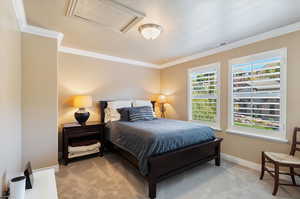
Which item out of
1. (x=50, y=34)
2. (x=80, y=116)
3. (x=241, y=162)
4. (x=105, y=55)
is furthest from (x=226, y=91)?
(x=50, y=34)

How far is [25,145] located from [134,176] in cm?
180

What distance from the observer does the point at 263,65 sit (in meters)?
2.56

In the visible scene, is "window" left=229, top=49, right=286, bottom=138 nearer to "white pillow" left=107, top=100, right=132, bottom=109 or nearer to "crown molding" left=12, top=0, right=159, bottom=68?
"white pillow" left=107, top=100, right=132, bottom=109

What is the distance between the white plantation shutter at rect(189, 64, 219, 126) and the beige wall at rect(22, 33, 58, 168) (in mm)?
3140

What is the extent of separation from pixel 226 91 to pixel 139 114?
1982 mm

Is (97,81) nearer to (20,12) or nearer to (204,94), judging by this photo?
(20,12)

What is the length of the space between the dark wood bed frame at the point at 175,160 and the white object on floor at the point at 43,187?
105 cm

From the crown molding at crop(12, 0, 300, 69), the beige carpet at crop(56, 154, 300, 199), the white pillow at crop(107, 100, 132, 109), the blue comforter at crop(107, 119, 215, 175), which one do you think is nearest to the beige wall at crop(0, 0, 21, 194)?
the crown molding at crop(12, 0, 300, 69)

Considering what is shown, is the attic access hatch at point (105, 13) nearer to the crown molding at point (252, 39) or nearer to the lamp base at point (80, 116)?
the lamp base at point (80, 116)

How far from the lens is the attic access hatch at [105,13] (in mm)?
1717

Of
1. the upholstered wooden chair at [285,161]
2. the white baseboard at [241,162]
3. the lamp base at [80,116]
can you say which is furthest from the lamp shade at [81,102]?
the upholstered wooden chair at [285,161]

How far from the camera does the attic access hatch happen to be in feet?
5.63

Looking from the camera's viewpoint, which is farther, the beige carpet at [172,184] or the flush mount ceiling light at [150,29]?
the flush mount ceiling light at [150,29]

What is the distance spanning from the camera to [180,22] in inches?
85.0
